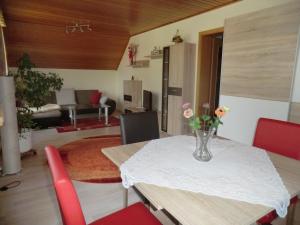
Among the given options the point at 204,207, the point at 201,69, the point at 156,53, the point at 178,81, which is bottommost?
the point at 204,207

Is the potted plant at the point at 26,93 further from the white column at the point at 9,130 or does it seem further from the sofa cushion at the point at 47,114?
the sofa cushion at the point at 47,114

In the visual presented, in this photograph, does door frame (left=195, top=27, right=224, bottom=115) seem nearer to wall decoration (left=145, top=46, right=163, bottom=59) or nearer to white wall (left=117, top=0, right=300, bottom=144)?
white wall (left=117, top=0, right=300, bottom=144)

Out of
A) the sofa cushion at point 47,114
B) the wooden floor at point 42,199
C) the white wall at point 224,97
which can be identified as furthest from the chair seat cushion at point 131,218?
the sofa cushion at point 47,114

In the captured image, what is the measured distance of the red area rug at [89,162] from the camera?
103 inches

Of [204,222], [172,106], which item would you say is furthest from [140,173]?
[172,106]

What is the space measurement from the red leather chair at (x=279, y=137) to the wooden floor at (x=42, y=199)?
2.28ft

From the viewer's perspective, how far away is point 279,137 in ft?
5.48

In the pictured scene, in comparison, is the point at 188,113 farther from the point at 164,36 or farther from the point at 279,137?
the point at 164,36

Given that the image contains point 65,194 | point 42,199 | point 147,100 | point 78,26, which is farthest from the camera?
point 147,100

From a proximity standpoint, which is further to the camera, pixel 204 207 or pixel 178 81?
pixel 178 81

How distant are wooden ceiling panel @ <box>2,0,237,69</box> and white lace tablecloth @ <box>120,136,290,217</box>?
2.89 metres

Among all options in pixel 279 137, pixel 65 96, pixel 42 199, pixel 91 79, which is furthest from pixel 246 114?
pixel 91 79

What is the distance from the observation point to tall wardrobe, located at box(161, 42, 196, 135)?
404 cm

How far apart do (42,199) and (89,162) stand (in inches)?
36.7
